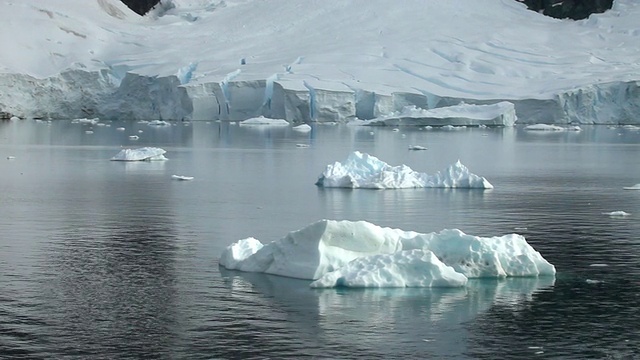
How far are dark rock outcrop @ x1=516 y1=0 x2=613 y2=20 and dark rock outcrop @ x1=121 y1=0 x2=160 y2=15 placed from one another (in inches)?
806

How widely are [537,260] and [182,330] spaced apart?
3.89 metres

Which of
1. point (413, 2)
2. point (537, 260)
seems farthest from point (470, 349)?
point (413, 2)

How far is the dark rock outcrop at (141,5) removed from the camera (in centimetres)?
6334

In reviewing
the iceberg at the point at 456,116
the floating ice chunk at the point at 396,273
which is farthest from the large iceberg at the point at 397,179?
the iceberg at the point at 456,116

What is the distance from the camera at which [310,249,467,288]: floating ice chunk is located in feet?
32.3

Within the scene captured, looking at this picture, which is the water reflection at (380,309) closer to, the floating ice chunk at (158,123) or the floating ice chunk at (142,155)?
the floating ice chunk at (142,155)

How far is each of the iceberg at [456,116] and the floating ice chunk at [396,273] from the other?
112 ft

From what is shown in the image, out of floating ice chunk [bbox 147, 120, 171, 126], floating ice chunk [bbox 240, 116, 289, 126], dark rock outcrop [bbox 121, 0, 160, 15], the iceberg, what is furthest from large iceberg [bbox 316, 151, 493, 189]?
dark rock outcrop [bbox 121, 0, 160, 15]

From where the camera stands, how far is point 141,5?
63.3 meters

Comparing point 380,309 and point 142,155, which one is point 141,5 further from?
point 380,309

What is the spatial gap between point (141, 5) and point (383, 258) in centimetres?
5532

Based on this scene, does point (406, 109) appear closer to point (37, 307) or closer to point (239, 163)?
point (239, 163)

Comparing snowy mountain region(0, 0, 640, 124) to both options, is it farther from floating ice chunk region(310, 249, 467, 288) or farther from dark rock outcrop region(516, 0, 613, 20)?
floating ice chunk region(310, 249, 467, 288)

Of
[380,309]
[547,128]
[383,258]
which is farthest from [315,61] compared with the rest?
[380,309]
